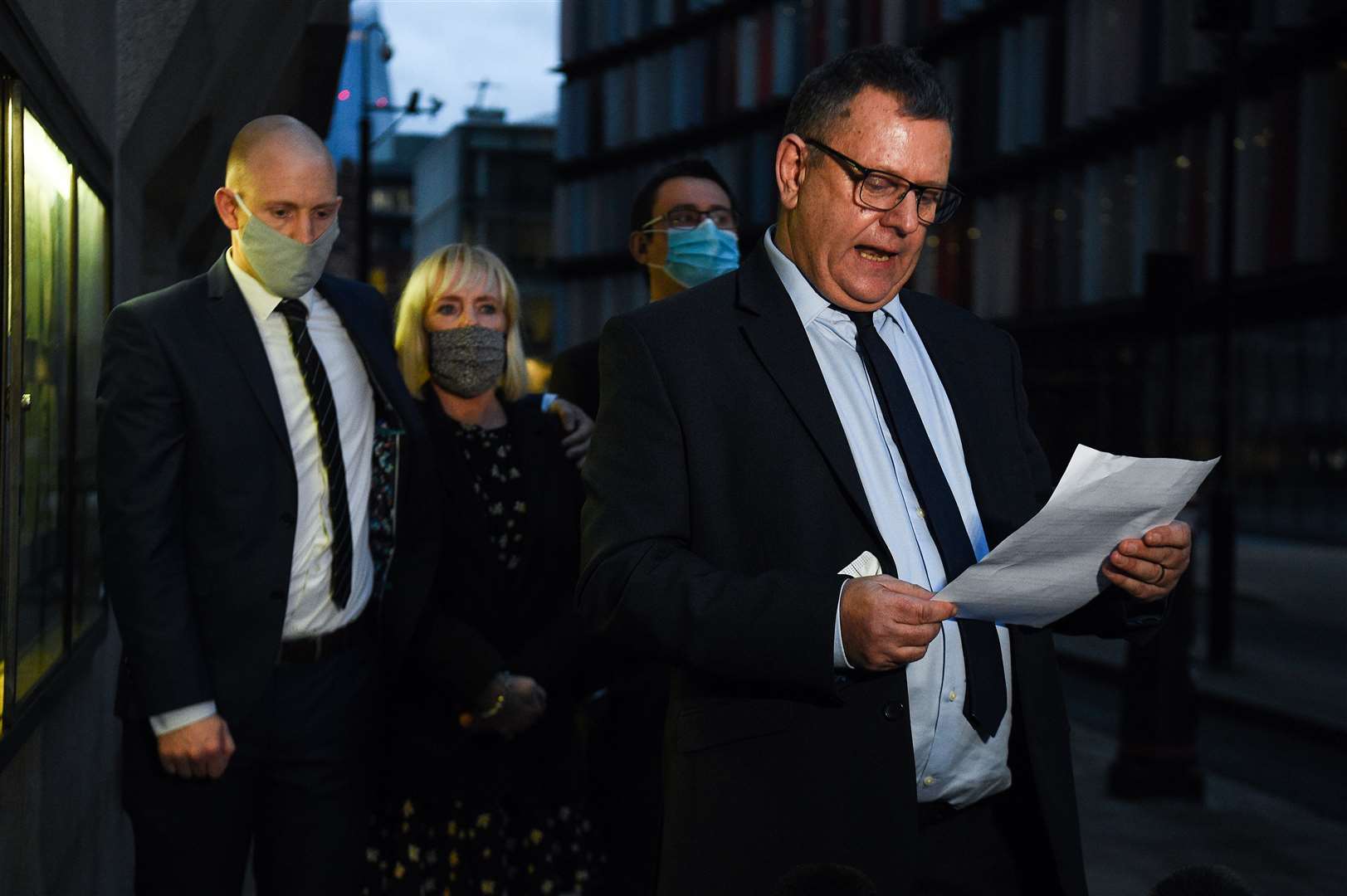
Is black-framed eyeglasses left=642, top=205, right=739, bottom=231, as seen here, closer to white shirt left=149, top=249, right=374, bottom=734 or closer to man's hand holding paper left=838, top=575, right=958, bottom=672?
white shirt left=149, top=249, right=374, bottom=734

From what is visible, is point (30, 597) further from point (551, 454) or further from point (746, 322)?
point (746, 322)

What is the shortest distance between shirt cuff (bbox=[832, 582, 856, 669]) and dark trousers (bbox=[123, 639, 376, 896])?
1.52 meters

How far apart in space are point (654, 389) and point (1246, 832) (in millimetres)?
6008

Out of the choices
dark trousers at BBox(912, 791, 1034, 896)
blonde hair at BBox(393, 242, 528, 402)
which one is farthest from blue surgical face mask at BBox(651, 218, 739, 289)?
dark trousers at BBox(912, 791, 1034, 896)

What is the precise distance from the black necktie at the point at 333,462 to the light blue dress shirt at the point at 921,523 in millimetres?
1228

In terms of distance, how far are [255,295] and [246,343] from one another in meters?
0.15

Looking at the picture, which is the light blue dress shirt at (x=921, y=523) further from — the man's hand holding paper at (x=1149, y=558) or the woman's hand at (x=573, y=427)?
the woman's hand at (x=573, y=427)

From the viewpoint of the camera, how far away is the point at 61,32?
3.84 meters

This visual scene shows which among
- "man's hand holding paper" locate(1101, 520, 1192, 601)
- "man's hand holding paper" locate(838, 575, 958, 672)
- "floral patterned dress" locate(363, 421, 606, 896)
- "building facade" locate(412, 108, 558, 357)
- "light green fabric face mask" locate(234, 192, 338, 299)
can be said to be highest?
"building facade" locate(412, 108, 558, 357)

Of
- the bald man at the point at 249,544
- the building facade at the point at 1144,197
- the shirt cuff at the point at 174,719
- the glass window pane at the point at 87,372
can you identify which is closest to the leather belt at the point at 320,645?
the bald man at the point at 249,544

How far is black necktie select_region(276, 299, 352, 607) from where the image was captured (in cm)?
340

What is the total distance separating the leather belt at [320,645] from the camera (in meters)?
3.34

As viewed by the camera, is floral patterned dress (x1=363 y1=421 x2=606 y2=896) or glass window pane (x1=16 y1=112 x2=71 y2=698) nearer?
glass window pane (x1=16 y1=112 x2=71 y2=698)

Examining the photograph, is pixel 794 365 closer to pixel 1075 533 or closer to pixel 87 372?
pixel 1075 533
